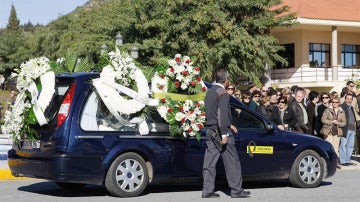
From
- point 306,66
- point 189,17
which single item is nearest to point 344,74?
point 306,66

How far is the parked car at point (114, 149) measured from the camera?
32.5ft

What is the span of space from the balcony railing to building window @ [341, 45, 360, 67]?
122 cm

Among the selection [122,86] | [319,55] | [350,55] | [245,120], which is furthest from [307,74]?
[122,86]

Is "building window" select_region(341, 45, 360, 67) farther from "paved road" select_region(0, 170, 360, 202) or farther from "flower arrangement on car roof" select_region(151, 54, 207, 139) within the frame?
"flower arrangement on car roof" select_region(151, 54, 207, 139)

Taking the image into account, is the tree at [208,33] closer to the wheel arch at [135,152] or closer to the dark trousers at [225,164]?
the wheel arch at [135,152]

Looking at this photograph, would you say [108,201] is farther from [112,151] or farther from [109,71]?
[109,71]

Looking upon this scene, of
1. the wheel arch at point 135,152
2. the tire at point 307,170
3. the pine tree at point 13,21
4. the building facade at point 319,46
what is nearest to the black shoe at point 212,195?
the wheel arch at point 135,152

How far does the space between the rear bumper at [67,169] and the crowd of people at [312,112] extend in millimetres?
5000

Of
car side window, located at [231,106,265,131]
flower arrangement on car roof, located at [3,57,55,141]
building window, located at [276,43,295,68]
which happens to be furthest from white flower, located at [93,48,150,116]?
building window, located at [276,43,295,68]

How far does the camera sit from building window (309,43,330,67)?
126ft

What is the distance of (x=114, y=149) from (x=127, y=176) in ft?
1.46

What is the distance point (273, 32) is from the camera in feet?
124

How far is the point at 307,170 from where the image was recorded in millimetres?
11672

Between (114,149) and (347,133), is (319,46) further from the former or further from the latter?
(114,149)
